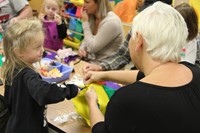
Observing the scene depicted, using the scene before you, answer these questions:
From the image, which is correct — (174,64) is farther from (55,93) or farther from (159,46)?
(55,93)

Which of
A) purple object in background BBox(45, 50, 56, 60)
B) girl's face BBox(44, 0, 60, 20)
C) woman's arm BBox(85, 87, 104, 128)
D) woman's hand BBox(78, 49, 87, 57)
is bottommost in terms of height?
woman's hand BBox(78, 49, 87, 57)

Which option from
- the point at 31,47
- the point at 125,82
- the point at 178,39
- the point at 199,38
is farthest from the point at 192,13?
the point at 31,47

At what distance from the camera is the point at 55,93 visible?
1370mm

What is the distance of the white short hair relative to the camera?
42.6 inches

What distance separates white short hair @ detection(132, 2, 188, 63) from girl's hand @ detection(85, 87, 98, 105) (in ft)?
1.45

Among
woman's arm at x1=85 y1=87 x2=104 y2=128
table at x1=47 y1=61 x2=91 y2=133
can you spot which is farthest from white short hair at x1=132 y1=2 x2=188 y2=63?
table at x1=47 y1=61 x2=91 y2=133

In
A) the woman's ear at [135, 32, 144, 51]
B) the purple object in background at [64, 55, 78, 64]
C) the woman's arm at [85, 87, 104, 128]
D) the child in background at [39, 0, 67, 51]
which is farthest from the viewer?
the child in background at [39, 0, 67, 51]

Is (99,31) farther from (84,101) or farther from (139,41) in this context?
(139,41)

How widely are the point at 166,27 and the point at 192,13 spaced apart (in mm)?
994

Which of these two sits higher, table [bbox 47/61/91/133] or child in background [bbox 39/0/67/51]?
child in background [bbox 39/0/67/51]

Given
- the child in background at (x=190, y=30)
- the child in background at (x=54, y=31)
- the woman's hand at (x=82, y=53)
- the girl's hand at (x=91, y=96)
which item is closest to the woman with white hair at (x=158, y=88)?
the girl's hand at (x=91, y=96)

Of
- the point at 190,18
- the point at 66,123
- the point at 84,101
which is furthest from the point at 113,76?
the point at 190,18

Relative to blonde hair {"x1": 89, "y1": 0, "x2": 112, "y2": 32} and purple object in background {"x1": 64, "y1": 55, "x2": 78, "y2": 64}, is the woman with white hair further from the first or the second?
blonde hair {"x1": 89, "y1": 0, "x2": 112, "y2": 32}

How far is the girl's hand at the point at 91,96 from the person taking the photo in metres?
1.42
